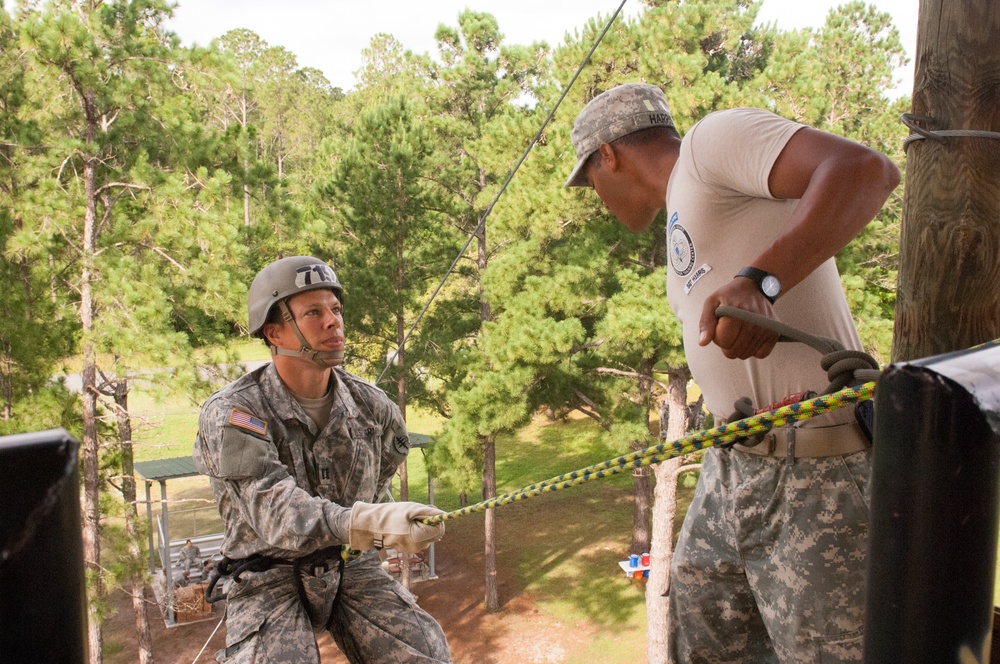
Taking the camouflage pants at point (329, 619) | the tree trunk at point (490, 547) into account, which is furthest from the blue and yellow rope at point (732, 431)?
the tree trunk at point (490, 547)

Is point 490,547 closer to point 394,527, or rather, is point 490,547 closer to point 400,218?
point 400,218

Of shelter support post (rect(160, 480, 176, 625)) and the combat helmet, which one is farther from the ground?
the combat helmet

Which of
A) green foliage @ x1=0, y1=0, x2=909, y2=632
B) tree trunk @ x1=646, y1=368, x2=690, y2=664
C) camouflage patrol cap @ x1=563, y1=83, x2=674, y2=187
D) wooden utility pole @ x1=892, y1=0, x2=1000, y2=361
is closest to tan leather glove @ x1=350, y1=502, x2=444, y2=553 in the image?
camouflage patrol cap @ x1=563, y1=83, x2=674, y2=187

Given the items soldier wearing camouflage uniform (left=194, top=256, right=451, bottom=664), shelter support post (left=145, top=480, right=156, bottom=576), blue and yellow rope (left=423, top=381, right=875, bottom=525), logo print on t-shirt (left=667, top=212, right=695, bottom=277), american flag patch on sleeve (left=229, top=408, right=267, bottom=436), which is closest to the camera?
blue and yellow rope (left=423, top=381, right=875, bottom=525)

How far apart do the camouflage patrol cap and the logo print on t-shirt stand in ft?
1.11

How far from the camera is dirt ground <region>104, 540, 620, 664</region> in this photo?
17.3 meters

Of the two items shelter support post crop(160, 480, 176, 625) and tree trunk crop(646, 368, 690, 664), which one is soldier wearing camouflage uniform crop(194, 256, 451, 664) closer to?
tree trunk crop(646, 368, 690, 664)

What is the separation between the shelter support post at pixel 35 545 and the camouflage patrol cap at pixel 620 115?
2.06m

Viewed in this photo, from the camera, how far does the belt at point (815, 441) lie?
203 centimetres

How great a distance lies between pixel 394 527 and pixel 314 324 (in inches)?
37.9

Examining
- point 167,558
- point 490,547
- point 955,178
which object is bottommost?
point 490,547

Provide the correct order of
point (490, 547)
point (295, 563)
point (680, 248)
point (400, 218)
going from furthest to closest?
point (490, 547) < point (400, 218) < point (295, 563) < point (680, 248)

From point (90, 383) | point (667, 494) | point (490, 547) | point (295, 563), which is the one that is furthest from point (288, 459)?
point (490, 547)

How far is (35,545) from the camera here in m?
0.55
